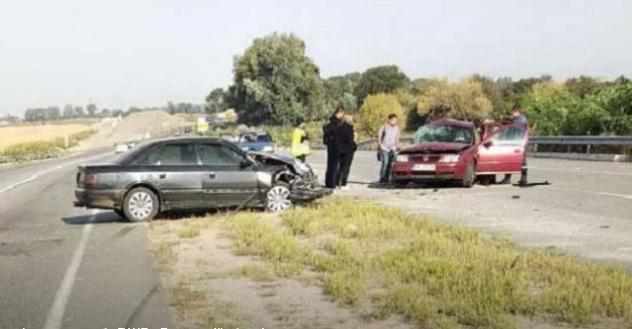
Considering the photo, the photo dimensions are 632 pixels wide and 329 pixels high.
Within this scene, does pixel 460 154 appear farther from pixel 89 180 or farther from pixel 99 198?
pixel 89 180

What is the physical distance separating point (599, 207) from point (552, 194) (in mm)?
2801

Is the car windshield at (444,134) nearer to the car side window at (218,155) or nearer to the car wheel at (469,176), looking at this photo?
the car wheel at (469,176)

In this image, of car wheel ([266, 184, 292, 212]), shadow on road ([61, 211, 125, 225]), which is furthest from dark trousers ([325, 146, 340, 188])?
shadow on road ([61, 211, 125, 225])

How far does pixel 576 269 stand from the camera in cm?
→ 901

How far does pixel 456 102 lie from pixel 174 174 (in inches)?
2555

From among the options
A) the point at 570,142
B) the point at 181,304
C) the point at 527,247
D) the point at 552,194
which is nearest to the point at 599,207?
the point at 552,194

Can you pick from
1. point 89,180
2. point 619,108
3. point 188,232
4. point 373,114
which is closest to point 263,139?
point 619,108

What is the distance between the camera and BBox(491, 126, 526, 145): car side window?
2105cm

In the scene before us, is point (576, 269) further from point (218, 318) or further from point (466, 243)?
point (218, 318)

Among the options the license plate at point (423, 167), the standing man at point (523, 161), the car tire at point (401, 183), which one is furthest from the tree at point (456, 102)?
the license plate at point (423, 167)

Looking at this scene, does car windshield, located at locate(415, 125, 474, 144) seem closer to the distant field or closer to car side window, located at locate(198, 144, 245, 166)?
car side window, located at locate(198, 144, 245, 166)

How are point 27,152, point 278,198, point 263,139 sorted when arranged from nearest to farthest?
point 278,198, point 263,139, point 27,152

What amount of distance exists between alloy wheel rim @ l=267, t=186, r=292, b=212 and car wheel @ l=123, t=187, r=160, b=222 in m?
2.11

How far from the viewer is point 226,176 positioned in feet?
51.9
